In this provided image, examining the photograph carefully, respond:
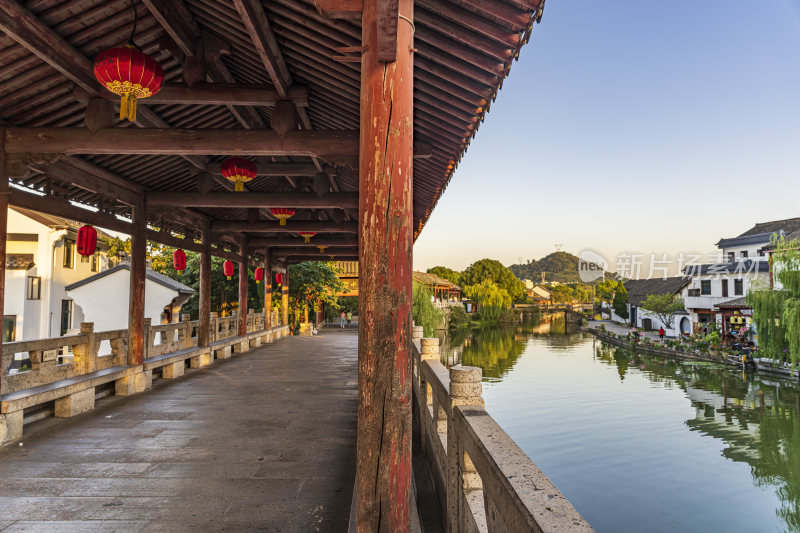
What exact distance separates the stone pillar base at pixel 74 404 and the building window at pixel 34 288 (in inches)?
429

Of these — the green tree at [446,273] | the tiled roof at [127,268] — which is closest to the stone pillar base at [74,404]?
the tiled roof at [127,268]

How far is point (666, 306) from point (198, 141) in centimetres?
3535

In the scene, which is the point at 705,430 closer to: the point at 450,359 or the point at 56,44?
the point at 450,359

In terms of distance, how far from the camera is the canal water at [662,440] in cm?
989

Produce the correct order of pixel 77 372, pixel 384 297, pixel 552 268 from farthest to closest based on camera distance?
pixel 552 268 < pixel 77 372 < pixel 384 297

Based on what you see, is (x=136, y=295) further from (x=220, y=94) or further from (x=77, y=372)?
(x=220, y=94)

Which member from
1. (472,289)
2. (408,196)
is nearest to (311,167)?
(408,196)

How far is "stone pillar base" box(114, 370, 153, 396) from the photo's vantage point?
22.0 ft

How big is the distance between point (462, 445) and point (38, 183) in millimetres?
6167

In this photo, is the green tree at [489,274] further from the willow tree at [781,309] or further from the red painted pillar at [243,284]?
the red painted pillar at [243,284]

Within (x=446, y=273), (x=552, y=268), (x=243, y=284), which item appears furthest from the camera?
(x=552, y=268)

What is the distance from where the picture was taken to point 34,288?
1436cm

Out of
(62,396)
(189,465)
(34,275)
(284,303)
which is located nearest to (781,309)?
(284,303)

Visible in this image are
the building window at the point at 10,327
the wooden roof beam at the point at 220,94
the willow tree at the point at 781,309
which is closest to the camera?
the wooden roof beam at the point at 220,94
